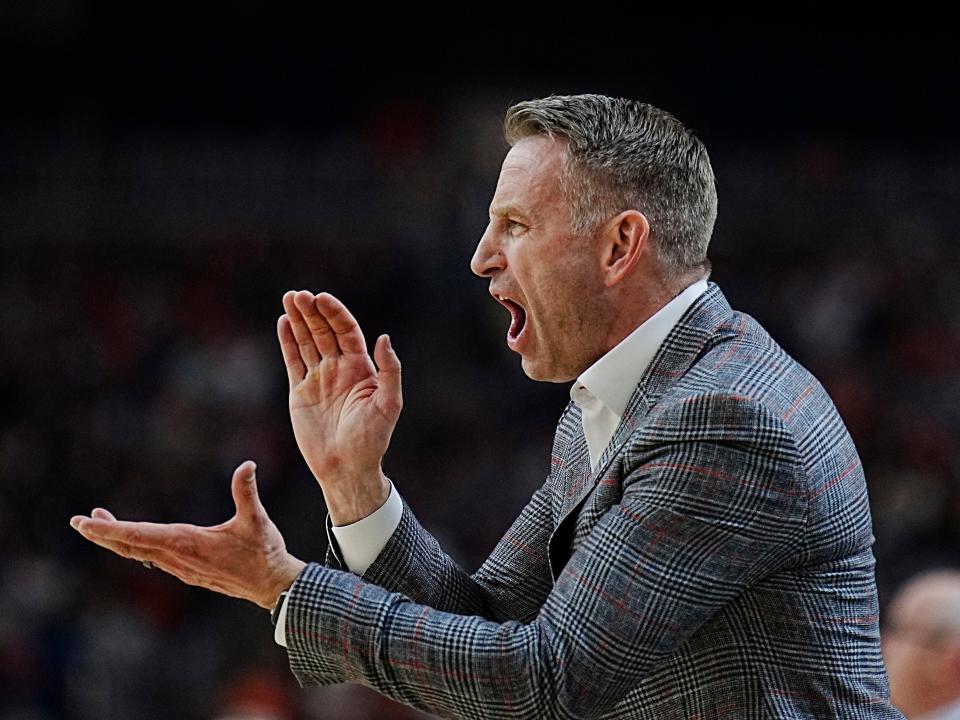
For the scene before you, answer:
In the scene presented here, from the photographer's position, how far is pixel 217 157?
9922 mm

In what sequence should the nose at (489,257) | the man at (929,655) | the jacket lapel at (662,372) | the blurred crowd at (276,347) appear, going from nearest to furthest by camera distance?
the jacket lapel at (662,372) → the nose at (489,257) → the man at (929,655) → the blurred crowd at (276,347)

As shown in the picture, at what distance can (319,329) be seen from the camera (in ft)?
6.55

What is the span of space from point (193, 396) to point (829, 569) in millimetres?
6601

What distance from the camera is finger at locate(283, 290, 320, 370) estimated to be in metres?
2.00

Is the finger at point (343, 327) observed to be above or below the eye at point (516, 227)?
below

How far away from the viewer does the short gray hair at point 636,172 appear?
1.88m

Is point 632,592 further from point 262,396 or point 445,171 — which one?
point 445,171

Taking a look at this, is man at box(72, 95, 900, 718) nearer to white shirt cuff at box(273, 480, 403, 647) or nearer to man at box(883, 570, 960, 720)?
white shirt cuff at box(273, 480, 403, 647)

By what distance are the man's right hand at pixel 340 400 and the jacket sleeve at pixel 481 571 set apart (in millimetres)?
76

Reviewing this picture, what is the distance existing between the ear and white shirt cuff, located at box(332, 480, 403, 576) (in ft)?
1.42

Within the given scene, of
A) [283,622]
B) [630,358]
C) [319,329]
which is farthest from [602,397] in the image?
[283,622]

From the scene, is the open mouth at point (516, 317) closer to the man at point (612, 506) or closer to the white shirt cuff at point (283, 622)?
the man at point (612, 506)

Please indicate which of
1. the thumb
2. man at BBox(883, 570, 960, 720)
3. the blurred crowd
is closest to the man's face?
the thumb

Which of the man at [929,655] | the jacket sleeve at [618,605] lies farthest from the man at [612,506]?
the man at [929,655]
